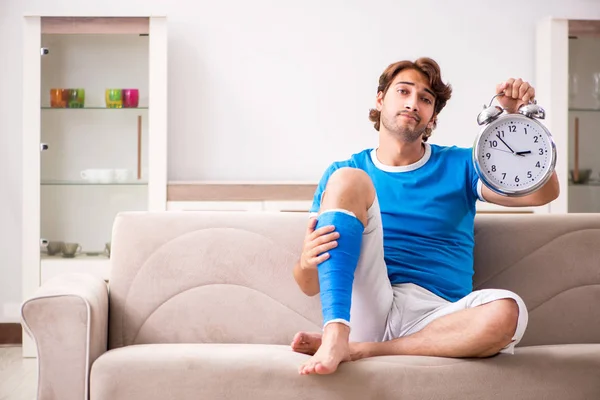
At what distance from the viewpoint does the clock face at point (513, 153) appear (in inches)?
78.6

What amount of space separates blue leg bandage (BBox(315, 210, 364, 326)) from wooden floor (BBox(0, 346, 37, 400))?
1642mm

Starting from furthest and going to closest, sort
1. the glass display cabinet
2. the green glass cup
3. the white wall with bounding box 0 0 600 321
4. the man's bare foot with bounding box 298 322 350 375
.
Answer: the white wall with bounding box 0 0 600 321
the green glass cup
the glass display cabinet
the man's bare foot with bounding box 298 322 350 375

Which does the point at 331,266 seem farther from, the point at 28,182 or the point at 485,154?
the point at 28,182

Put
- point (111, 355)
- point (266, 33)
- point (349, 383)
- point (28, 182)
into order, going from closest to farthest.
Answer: point (349, 383), point (111, 355), point (28, 182), point (266, 33)

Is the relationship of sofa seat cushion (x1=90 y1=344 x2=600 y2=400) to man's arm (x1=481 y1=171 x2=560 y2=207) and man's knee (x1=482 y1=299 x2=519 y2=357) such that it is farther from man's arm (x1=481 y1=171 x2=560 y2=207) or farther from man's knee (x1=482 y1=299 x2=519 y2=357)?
man's arm (x1=481 y1=171 x2=560 y2=207)

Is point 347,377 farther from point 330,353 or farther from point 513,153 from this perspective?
point 513,153

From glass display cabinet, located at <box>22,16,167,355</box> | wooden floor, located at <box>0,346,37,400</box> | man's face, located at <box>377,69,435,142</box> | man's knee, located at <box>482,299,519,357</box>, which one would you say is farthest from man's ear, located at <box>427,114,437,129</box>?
glass display cabinet, located at <box>22,16,167,355</box>

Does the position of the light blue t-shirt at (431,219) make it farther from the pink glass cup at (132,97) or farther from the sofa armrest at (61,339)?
the pink glass cup at (132,97)

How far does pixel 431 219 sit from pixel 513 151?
11.6 inches

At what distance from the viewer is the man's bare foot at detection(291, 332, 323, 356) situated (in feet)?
6.32

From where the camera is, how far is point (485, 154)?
2.01m

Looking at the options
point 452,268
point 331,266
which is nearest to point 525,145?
point 452,268

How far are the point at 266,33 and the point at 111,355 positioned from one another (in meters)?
2.82

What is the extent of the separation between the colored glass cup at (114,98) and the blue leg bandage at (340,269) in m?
2.50
